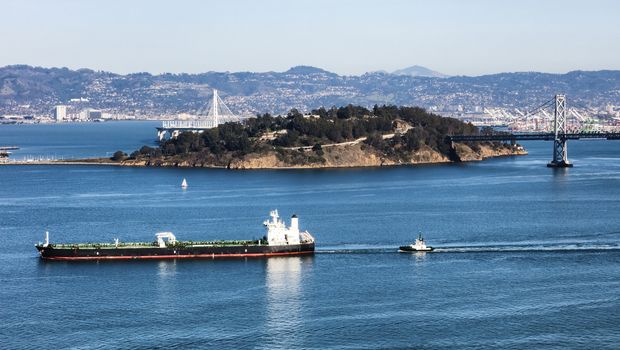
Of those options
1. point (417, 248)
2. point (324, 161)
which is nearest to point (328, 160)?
point (324, 161)

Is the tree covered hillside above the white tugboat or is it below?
above

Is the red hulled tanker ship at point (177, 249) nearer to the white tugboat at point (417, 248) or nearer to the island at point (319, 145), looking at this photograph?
the white tugboat at point (417, 248)

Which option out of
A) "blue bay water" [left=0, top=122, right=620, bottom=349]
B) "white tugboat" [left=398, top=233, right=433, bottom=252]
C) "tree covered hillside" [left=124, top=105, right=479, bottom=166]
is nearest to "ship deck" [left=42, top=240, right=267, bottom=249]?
"blue bay water" [left=0, top=122, right=620, bottom=349]

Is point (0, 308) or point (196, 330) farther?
point (0, 308)

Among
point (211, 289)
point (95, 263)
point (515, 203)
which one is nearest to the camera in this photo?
point (211, 289)

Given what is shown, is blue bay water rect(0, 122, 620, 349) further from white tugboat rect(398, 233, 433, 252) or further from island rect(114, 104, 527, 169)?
island rect(114, 104, 527, 169)

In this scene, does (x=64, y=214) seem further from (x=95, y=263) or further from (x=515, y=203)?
(x=515, y=203)

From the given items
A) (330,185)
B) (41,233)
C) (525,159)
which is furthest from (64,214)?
(525,159)
